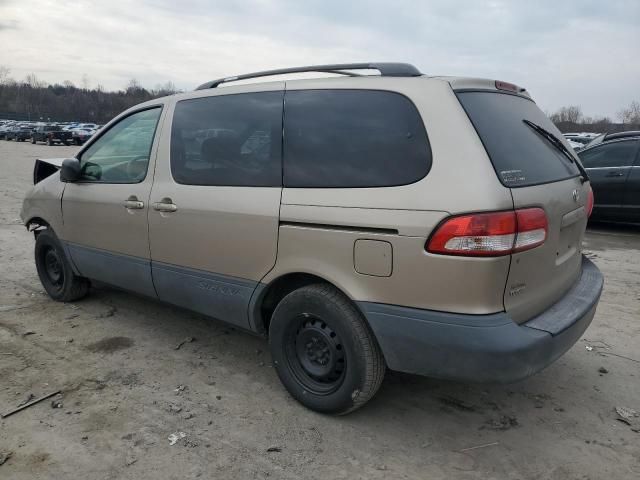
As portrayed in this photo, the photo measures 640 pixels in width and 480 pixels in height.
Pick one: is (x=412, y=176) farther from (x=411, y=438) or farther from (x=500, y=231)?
(x=411, y=438)

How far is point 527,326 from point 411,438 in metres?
0.89

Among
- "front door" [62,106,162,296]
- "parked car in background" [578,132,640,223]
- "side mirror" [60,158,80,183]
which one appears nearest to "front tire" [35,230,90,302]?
"front door" [62,106,162,296]

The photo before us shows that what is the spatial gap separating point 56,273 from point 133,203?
1714 mm

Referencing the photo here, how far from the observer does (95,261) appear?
4.28 metres

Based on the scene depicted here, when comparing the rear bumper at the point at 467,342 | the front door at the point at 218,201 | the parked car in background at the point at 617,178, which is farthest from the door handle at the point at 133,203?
the parked car in background at the point at 617,178

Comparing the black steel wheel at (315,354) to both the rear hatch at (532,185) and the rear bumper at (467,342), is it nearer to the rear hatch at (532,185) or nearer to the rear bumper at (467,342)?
the rear bumper at (467,342)

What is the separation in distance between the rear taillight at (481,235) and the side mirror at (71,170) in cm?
318

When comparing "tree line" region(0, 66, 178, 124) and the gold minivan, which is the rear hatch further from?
"tree line" region(0, 66, 178, 124)

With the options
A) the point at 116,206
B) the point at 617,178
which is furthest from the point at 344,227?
the point at 617,178

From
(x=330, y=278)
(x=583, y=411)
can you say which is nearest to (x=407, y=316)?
(x=330, y=278)

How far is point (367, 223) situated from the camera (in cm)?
256

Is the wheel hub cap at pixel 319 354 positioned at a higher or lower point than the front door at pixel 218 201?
lower

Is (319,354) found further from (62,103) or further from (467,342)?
(62,103)

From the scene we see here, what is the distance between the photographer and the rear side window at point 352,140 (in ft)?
8.43
